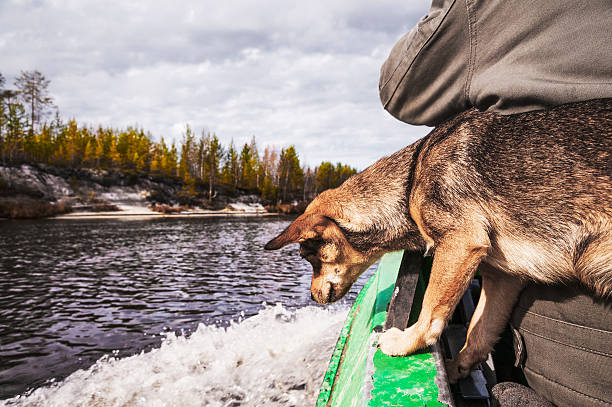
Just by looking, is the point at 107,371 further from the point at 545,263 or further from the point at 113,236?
the point at 113,236

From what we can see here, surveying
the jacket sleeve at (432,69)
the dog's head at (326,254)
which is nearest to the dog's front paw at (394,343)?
the dog's head at (326,254)

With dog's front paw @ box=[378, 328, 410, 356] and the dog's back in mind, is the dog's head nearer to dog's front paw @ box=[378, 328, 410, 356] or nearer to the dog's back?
dog's front paw @ box=[378, 328, 410, 356]

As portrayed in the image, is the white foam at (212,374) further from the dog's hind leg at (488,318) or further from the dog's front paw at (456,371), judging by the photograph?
the dog's hind leg at (488,318)

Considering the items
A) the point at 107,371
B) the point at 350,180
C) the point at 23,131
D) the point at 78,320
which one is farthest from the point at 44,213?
the point at 350,180

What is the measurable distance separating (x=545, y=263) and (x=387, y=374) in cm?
123

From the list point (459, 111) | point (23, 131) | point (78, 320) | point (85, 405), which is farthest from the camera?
point (23, 131)

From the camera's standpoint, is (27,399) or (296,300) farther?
(296,300)

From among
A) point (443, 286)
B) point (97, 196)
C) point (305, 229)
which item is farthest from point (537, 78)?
point (97, 196)

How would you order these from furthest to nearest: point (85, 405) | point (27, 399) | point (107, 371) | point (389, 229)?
point (107, 371) < point (27, 399) < point (85, 405) < point (389, 229)

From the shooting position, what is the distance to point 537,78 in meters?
2.09

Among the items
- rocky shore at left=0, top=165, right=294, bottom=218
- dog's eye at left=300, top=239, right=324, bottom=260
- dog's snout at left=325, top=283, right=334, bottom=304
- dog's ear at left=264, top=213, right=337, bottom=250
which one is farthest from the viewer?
rocky shore at left=0, top=165, right=294, bottom=218

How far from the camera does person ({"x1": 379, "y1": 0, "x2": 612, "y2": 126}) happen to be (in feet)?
6.44

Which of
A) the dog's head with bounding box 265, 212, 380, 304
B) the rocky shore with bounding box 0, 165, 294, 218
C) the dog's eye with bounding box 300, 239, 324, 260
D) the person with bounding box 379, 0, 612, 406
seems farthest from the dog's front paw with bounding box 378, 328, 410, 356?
the rocky shore with bounding box 0, 165, 294, 218

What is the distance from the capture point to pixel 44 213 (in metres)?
45.6
